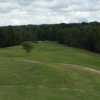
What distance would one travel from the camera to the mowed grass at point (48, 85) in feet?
39.8

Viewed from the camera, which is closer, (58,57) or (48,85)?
(48,85)

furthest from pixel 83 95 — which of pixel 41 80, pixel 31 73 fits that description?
pixel 31 73

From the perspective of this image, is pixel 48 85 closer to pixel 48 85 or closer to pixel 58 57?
pixel 48 85

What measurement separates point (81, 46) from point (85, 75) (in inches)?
2666

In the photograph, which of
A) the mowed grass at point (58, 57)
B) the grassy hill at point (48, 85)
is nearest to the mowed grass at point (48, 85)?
the grassy hill at point (48, 85)

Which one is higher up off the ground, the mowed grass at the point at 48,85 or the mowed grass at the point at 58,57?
the mowed grass at the point at 48,85

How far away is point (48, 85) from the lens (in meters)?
15.2

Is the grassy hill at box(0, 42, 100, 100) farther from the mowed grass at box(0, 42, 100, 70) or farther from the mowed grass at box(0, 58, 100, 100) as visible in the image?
the mowed grass at box(0, 42, 100, 70)

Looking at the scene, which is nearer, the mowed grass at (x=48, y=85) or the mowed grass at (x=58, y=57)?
the mowed grass at (x=48, y=85)

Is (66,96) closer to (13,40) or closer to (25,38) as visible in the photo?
(13,40)

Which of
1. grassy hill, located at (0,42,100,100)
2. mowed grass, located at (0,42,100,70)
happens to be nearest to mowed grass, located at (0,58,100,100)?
grassy hill, located at (0,42,100,100)

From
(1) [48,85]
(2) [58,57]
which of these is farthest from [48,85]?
(2) [58,57]

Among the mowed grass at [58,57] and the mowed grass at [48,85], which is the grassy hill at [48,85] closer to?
the mowed grass at [48,85]

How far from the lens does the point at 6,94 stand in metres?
11.7
